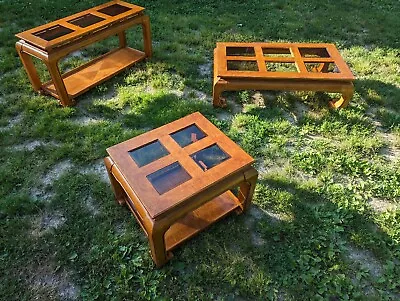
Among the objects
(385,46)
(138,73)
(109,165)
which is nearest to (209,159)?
(109,165)

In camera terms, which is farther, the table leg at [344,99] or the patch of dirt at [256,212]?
the table leg at [344,99]

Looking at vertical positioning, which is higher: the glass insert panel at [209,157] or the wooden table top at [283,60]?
the glass insert panel at [209,157]

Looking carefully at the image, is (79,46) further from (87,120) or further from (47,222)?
(47,222)

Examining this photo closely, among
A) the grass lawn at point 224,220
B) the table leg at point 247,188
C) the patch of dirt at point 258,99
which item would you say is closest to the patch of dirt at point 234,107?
the grass lawn at point 224,220

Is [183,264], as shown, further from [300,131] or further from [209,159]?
[300,131]

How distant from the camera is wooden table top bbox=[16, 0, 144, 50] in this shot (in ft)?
9.48

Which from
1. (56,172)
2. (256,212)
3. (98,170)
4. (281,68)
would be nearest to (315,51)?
(281,68)

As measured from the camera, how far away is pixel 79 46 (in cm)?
302

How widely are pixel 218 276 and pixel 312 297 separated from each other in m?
0.52

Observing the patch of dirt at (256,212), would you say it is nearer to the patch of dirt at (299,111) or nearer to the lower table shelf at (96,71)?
the patch of dirt at (299,111)

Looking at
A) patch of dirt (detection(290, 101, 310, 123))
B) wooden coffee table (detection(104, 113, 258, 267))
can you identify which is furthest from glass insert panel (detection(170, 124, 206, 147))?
patch of dirt (detection(290, 101, 310, 123))

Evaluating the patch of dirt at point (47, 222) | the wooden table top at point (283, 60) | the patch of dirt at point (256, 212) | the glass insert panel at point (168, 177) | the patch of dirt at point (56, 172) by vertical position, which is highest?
the glass insert panel at point (168, 177)

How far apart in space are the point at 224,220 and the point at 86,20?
2353 millimetres

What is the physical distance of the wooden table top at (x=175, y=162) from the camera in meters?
1.78
